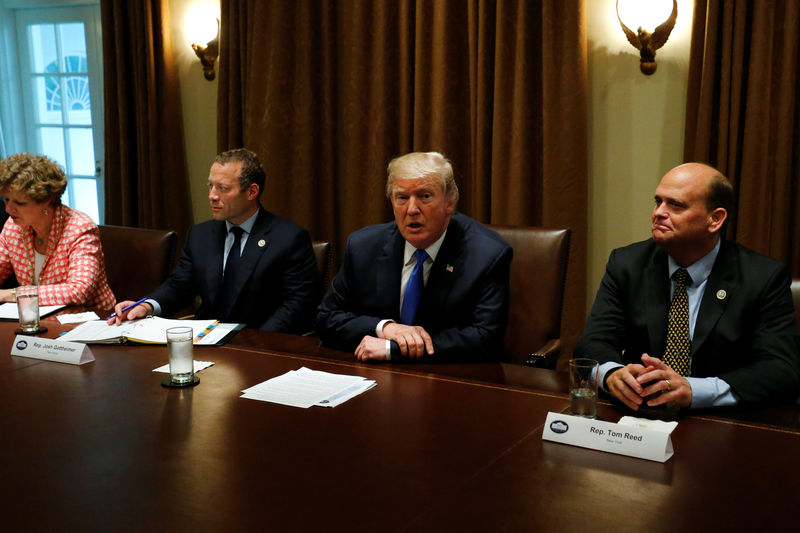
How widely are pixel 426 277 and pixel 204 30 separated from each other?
285 centimetres

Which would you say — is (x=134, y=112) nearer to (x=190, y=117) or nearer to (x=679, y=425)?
(x=190, y=117)

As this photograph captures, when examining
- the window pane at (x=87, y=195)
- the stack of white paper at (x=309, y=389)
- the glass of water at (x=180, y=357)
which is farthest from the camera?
the window pane at (x=87, y=195)

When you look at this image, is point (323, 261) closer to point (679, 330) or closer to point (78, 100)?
point (679, 330)

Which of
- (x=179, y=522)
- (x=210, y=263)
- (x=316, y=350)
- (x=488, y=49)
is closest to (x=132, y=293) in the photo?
(x=210, y=263)

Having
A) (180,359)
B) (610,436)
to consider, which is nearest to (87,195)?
(180,359)

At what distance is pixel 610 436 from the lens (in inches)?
56.3

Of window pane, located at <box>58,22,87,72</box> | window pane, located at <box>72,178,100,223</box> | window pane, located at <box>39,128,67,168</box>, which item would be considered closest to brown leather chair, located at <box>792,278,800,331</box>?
window pane, located at <box>72,178,100,223</box>

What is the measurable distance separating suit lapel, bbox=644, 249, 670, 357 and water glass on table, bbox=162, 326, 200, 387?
1.24 m

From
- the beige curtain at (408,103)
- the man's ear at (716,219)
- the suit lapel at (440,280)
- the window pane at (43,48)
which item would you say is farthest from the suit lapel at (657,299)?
the window pane at (43,48)

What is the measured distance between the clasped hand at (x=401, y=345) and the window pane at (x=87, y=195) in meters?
4.07

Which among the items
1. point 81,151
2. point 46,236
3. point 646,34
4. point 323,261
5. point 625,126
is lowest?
point 323,261

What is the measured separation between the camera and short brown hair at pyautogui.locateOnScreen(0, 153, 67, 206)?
120 inches

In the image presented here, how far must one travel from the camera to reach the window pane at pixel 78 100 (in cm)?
546

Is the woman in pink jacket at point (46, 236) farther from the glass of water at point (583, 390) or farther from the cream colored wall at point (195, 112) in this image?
the glass of water at point (583, 390)
